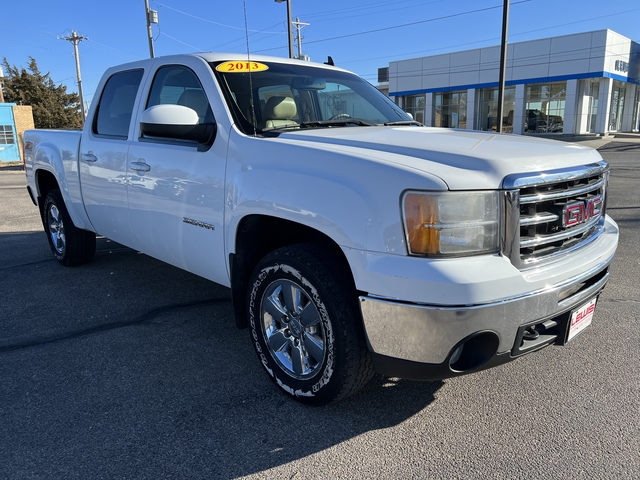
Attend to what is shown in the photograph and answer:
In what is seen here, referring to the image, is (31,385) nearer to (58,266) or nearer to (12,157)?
(58,266)

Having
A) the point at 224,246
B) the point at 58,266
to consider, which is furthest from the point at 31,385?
the point at 58,266

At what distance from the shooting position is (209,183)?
3.22 metres

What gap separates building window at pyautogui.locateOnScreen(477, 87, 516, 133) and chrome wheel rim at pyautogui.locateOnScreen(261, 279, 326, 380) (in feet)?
118

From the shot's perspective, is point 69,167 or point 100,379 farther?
point 69,167

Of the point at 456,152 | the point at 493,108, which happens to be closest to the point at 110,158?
the point at 456,152

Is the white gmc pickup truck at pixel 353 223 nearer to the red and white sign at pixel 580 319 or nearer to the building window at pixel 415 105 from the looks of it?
the red and white sign at pixel 580 319

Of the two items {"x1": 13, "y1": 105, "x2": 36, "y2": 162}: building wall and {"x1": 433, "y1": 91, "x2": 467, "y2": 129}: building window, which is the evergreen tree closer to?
{"x1": 13, "y1": 105, "x2": 36, "y2": 162}: building wall

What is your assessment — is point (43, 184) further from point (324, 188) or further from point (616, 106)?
point (616, 106)

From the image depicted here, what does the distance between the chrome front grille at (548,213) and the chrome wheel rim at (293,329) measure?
102cm

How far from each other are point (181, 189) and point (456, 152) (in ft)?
6.04

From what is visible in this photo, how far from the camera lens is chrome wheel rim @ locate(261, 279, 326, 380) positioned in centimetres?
272

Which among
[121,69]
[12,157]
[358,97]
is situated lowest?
[12,157]

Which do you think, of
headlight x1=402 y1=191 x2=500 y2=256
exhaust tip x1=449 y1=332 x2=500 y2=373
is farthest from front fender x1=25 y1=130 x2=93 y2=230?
exhaust tip x1=449 y1=332 x2=500 y2=373

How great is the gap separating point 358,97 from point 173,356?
2391 mm
